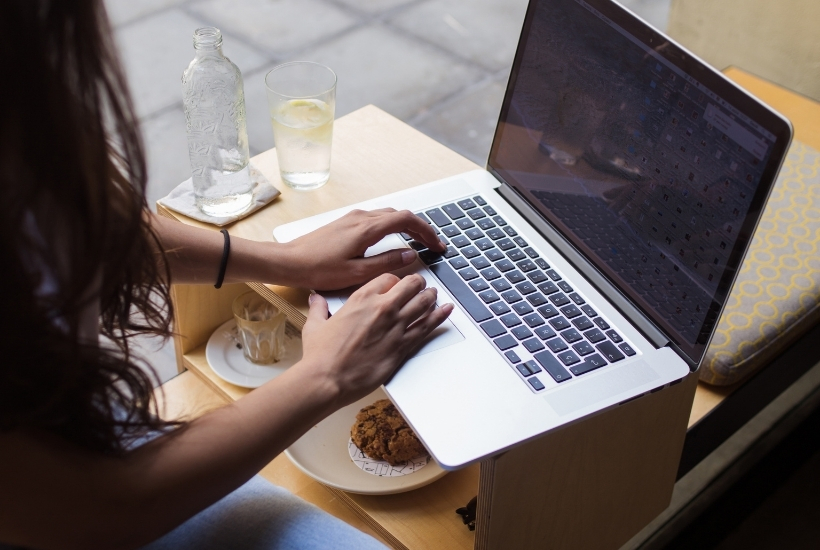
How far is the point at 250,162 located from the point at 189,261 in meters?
0.31

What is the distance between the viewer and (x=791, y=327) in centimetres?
103

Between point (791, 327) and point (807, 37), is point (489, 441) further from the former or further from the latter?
point (807, 37)

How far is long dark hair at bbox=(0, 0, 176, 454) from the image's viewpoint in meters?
0.52

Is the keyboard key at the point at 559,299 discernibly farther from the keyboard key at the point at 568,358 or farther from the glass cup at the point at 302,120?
the glass cup at the point at 302,120

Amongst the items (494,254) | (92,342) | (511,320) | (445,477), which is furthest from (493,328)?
(92,342)

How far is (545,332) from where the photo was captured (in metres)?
0.79

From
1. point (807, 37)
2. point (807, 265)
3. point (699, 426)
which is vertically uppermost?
point (807, 37)

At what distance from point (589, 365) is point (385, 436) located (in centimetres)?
33

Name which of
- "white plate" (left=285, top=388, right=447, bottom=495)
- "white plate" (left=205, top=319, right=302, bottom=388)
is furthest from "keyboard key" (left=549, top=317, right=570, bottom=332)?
"white plate" (left=205, top=319, right=302, bottom=388)

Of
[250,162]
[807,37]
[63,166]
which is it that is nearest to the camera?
[63,166]

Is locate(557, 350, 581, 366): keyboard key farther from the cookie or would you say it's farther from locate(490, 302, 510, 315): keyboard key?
the cookie

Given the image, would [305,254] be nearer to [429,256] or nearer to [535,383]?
[429,256]

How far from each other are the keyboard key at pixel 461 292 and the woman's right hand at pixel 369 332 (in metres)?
0.04

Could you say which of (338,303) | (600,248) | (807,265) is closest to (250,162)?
(338,303)
